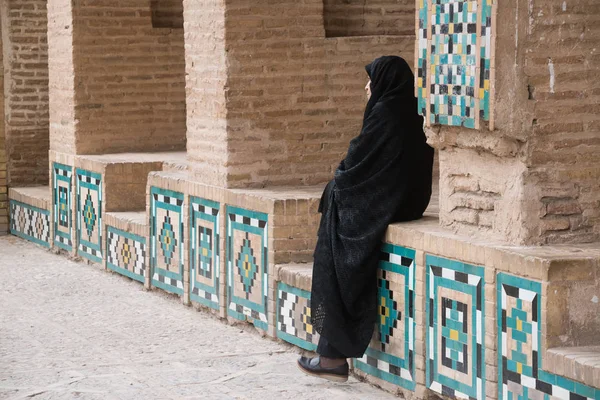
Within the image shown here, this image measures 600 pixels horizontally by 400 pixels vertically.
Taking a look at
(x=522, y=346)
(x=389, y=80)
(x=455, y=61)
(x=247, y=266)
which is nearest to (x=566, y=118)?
(x=455, y=61)

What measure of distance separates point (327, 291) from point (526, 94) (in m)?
1.49

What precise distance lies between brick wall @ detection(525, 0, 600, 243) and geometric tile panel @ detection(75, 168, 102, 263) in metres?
5.32

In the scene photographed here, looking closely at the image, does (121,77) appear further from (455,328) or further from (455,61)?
(455,328)

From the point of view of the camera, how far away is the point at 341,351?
19.9 ft

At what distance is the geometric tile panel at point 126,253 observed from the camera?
919cm

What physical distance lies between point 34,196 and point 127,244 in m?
2.41

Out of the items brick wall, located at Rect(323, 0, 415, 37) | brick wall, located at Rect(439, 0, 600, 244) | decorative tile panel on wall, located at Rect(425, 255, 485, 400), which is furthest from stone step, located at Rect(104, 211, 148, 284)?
brick wall, located at Rect(439, 0, 600, 244)

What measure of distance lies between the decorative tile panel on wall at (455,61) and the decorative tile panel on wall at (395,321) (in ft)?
2.38

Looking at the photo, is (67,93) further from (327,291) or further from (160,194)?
(327,291)

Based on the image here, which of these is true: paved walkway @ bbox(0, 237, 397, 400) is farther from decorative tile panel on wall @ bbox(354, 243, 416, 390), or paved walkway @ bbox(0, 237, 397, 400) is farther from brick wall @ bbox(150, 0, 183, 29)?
brick wall @ bbox(150, 0, 183, 29)

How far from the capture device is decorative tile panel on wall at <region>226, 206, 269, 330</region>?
24.2 ft

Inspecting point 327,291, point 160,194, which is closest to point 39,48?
point 160,194

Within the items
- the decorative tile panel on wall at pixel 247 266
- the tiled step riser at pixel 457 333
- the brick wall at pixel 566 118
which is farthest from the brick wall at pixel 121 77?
the brick wall at pixel 566 118

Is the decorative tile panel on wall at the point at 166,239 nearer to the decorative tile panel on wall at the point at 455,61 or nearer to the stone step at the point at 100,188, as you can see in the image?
the stone step at the point at 100,188
